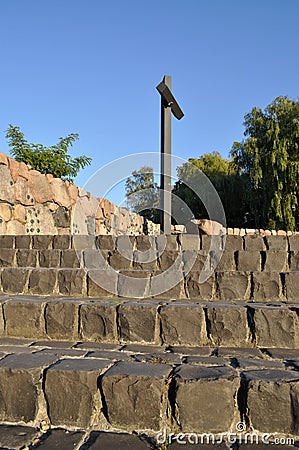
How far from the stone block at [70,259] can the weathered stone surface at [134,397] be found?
1906 mm

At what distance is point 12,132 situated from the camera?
7.22 meters

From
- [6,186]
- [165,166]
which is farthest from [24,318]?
[165,166]

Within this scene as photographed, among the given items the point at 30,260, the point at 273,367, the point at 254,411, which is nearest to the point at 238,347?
the point at 273,367

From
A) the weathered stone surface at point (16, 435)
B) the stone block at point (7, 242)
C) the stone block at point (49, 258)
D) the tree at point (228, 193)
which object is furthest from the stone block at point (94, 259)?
the tree at point (228, 193)

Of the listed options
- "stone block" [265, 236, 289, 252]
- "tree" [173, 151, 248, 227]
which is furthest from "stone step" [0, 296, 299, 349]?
"tree" [173, 151, 248, 227]

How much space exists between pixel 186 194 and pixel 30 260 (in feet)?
74.5

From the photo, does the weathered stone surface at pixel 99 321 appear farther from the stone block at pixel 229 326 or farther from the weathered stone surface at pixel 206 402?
the weathered stone surface at pixel 206 402

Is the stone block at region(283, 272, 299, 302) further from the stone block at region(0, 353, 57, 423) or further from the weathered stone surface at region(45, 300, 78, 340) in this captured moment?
the stone block at region(0, 353, 57, 423)

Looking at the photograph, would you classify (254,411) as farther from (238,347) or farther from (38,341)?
(38,341)

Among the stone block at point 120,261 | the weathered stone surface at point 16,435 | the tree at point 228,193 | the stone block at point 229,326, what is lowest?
the weathered stone surface at point 16,435

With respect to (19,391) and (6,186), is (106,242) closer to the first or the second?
(6,186)

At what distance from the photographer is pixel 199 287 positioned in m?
3.07

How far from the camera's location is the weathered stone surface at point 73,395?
1.73 meters

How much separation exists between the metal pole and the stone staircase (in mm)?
2367
